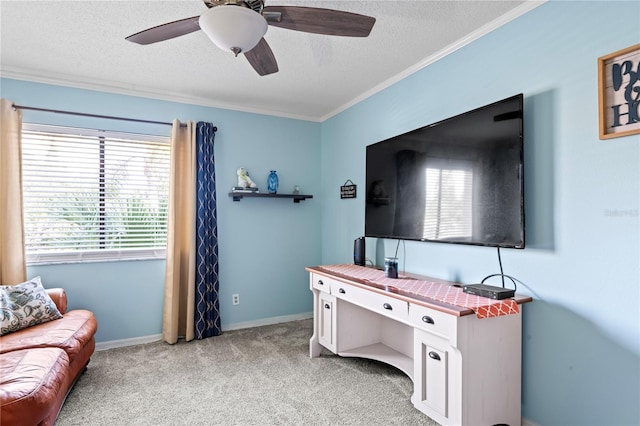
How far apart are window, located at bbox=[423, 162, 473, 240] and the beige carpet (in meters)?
1.11

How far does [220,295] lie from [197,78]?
215 centimetres

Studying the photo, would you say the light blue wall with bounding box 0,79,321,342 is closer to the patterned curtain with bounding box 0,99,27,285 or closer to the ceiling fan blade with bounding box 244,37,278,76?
the patterned curtain with bounding box 0,99,27,285

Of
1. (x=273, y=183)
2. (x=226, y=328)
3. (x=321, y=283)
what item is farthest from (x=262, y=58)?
(x=226, y=328)

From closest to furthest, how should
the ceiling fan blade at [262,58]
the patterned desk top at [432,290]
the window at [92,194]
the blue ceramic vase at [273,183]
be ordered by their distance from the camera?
the patterned desk top at [432,290]
the ceiling fan blade at [262,58]
the window at [92,194]
the blue ceramic vase at [273,183]

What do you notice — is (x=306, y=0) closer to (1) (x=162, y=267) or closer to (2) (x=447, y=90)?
(2) (x=447, y=90)

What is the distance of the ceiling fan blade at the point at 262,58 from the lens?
1.88 m

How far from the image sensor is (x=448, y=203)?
2307mm

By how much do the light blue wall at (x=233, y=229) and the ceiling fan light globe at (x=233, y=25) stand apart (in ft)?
7.50

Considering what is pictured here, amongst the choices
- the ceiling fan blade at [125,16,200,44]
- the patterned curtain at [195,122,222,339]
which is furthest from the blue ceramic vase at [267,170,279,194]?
the ceiling fan blade at [125,16,200,44]

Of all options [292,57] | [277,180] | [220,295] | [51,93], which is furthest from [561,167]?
[51,93]

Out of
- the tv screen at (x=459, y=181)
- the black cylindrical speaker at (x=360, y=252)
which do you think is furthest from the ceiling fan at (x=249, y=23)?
the black cylindrical speaker at (x=360, y=252)

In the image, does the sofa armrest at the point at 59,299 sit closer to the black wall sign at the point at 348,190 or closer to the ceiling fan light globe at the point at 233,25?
the ceiling fan light globe at the point at 233,25

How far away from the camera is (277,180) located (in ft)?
13.0

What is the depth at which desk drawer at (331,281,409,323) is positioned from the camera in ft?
6.93
